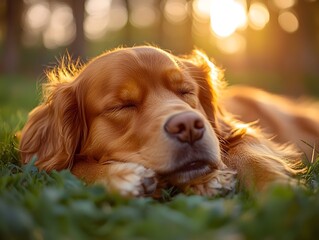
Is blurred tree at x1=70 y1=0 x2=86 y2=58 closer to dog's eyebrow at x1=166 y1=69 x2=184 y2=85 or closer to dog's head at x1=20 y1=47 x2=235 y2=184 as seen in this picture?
dog's head at x1=20 y1=47 x2=235 y2=184

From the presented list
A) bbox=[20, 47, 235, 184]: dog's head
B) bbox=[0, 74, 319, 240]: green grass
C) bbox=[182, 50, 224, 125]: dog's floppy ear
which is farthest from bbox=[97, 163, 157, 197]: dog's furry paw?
bbox=[182, 50, 224, 125]: dog's floppy ear

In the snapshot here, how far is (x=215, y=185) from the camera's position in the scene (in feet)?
9.82

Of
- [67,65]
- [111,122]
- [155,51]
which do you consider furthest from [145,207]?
[67,65]

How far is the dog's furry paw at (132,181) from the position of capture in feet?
9.02

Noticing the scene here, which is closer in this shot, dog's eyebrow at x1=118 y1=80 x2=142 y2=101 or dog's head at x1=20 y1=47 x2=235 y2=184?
dog's head at x1=20 y1=47 x2=235 y2=184

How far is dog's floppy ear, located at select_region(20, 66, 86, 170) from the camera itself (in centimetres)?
379

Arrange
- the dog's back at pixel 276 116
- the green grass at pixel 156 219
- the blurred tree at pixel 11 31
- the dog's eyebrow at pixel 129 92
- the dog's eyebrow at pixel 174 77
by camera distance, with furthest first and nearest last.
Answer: the blurred tree at pixel 11 31 → the dog's back at pixel 276 116 → the dog's eyebrow at pixel 174 77 → the dog's eyebrow at pixel 129 92 → the green grass at pixel 156 219

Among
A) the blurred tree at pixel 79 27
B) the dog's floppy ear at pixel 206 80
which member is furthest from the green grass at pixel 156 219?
the blurred tree at pixel 79 27

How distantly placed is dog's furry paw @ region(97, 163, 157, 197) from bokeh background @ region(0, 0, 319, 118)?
7905 millimetres

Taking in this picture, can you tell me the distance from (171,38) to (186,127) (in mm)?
33064

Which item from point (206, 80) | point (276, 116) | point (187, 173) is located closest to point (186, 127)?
point (187, 173)

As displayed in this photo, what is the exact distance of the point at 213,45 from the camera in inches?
1501

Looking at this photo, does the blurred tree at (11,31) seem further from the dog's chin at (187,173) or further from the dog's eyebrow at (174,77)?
the dog's chin at (187,173)

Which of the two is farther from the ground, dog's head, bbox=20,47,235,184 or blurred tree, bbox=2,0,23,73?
dog's head, bbox=20,47,235,184
